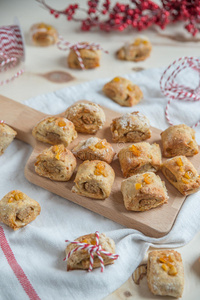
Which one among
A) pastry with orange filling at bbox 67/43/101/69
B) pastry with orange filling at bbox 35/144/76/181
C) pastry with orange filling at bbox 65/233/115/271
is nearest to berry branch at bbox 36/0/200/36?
pastry with orange filling at bbox 67/43/101/69

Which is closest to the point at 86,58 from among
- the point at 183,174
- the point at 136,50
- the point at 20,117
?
the point at 136,50

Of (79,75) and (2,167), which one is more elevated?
(79,75)

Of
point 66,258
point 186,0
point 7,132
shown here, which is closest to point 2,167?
point 7,132

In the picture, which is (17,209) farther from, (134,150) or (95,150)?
(134,150)

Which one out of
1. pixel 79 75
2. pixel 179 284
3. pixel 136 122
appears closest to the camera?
pixel 179 284

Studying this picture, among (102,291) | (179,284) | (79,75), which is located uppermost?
(79,75)

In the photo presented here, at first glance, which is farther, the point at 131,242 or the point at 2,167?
the point at 2,167

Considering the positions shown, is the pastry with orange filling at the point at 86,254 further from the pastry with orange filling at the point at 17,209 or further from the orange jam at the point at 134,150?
the orange jam at the point at 134,150

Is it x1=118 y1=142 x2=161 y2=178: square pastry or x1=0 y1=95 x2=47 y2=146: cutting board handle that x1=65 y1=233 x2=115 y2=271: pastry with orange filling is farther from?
x1=0 y1=95 x2=47 y2=146: cutting board handle

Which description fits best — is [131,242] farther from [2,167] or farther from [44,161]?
[2,167]
